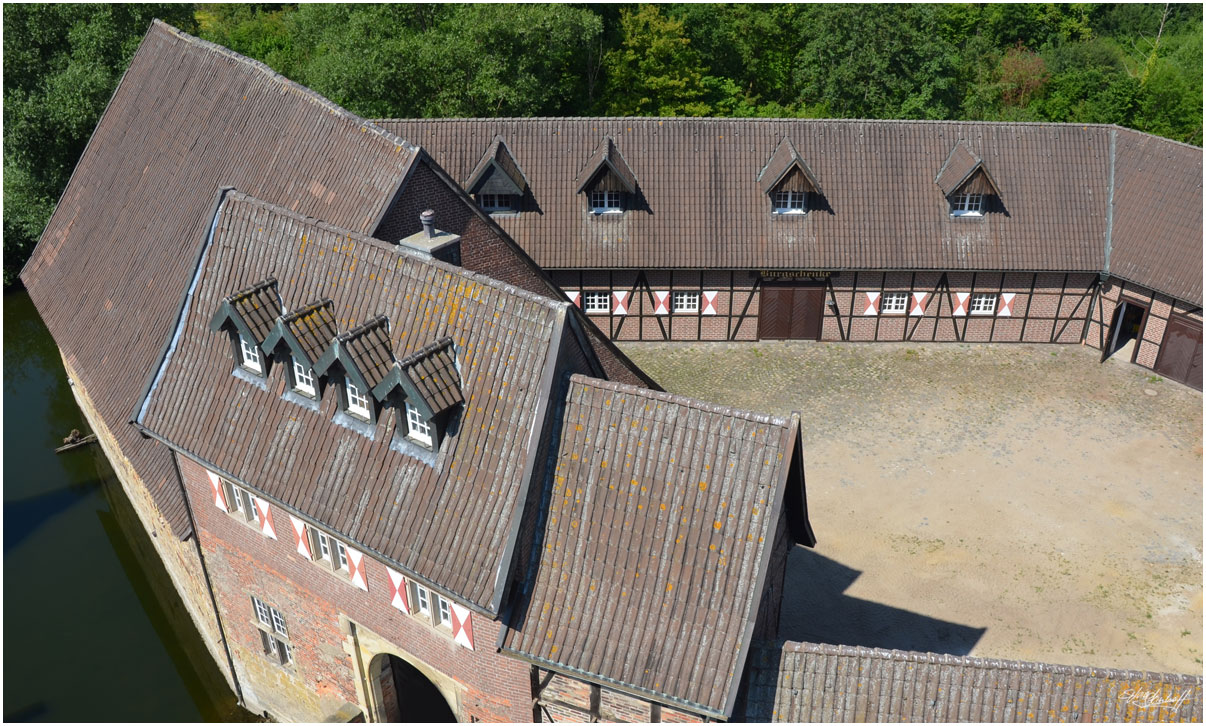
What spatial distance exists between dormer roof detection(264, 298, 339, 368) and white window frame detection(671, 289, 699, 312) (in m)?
15.7

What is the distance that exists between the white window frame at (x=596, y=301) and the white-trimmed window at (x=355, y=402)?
49.4 ft

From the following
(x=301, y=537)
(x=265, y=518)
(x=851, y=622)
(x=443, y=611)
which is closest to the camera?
(x=443, y=611)

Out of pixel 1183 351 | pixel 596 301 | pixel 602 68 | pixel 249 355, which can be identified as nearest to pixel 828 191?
pixel 596 301

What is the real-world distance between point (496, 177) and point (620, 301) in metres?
4.90

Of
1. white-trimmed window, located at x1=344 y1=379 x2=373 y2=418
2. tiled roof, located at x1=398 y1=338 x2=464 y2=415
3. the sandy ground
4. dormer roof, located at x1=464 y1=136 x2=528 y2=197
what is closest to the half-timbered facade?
dormer roof, located at x1=464 y1=136 x2=528 y2=197

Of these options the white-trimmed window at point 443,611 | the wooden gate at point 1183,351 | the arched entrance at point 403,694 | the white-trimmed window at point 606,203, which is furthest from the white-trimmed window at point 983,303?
the white-trimmed window at point 443,611

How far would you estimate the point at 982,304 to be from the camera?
1192 inches

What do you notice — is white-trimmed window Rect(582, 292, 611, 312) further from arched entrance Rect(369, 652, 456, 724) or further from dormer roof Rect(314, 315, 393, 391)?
dormer roof Rect(314, 315, 393, 391)

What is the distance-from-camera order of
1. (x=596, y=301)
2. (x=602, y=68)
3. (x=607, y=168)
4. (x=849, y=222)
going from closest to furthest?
(x=607, y=168)
(x=849, y=222)
(x=596, y=301)
(x=602, y=68)

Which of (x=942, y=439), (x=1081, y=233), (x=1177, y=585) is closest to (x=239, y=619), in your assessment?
(x=942, y=439)

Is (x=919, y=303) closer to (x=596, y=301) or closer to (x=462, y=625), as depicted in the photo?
(x=596, y=301)

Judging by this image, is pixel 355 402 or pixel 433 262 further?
pixel 355 402

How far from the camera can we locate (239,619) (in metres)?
20.1

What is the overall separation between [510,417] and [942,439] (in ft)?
50.9
